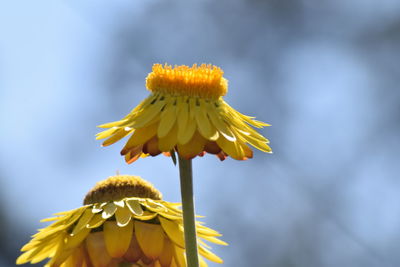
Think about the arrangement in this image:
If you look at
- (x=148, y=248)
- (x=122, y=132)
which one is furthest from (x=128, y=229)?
(x=122, y=132)

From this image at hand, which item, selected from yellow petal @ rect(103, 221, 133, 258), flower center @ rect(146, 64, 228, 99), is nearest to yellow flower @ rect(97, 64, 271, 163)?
flower center @ rect(146, 64, 228, 99)

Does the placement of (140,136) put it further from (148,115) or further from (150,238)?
(150,238)

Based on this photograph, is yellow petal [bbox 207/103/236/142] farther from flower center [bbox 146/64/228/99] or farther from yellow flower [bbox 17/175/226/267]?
yellow flower [bbox 17/175/226/267]

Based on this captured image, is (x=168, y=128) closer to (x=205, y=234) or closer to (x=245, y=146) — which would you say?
(x=245, y=146)

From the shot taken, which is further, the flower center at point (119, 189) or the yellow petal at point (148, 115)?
the flower center at point (119, 189)

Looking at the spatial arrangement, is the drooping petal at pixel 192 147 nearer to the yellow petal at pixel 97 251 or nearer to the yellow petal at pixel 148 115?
the yellow petal at pixel 148 115

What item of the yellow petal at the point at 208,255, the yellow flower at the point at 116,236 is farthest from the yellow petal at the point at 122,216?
the yellow petal at the point at 208,255

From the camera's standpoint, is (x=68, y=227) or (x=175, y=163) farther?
(x=68, y=227)

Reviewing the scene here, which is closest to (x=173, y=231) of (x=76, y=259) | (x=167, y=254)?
(x=167, y=254)
